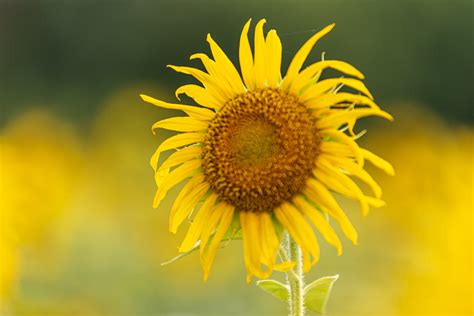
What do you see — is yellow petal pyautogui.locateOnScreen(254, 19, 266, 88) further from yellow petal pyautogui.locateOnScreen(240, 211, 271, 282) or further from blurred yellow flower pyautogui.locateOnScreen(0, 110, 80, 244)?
blurred yellow flower pyautogui.locateOnScreen(0, 110, 80, 244)

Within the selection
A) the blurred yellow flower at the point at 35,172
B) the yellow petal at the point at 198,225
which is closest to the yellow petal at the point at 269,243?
the yellow petal at the point at 198,225

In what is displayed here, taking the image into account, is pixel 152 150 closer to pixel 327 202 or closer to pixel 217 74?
pixel 217 74

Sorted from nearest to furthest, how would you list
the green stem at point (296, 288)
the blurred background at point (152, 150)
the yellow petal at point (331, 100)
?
the green stem at point (296, 288) → the yellow petal at point (331, 100) → the blurred background at point (152, 150)

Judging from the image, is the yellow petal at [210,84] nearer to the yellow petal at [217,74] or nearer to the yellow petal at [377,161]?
the yellow petal at [217,74]

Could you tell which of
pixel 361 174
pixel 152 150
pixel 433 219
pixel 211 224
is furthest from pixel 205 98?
pixel 152 150

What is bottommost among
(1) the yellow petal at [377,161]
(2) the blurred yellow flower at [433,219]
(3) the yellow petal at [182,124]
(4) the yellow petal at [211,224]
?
(2) the blurred yellow flower at [433,219]

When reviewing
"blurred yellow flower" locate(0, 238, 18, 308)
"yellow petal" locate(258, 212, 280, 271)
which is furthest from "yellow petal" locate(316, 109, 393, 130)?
"blurred yellow flower" locate(0, 238, 18, 308)
